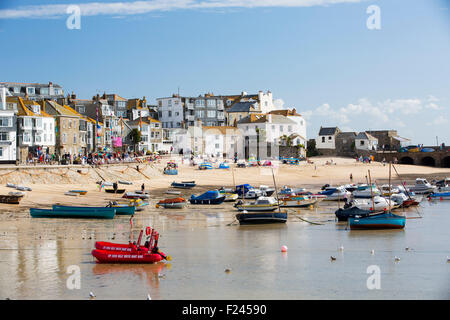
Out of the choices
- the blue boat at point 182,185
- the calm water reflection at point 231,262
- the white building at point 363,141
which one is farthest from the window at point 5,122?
the white building at point 363,141

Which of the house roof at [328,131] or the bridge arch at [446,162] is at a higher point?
the house roof at [328,131]

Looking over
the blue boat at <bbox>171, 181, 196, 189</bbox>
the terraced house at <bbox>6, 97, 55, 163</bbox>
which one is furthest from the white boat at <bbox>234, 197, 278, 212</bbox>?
the terraced house at <bbox>6, 97, 55, 163</bbox>

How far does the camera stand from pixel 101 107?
102 metres

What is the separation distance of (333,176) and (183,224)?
4795 centimetres

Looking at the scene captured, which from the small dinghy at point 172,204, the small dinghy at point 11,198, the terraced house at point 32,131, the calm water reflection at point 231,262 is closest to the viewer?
the calm water reflection at point 231,262

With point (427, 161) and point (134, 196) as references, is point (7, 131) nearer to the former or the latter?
point (134, 196)

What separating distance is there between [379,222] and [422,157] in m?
75.2

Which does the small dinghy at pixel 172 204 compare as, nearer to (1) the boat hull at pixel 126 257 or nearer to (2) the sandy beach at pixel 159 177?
(2) the sandy beach at pixel 159 177

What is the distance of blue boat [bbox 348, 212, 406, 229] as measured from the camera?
36225 millimetres

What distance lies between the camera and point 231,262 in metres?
26.5

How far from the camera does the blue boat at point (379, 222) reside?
36225 millimetres

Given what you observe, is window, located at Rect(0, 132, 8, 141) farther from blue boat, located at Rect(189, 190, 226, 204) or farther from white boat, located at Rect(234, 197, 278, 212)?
white boat, located at Rect(234, 197, 278, 212)

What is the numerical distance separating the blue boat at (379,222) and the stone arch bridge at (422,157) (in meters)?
70.3
